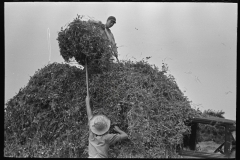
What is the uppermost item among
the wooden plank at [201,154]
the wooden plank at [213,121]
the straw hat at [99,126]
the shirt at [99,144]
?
the straw hat at [99,126]

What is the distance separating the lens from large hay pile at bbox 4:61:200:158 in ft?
15.8

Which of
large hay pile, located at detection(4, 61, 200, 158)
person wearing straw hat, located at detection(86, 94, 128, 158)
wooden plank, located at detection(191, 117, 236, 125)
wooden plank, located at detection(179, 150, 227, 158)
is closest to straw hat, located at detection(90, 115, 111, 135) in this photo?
person wearing straw hat, located at detection(86, 94, 128, 158)

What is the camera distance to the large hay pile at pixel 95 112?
4823 mm

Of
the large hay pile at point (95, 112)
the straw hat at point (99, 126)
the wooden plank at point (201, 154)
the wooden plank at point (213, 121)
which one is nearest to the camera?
the straw hat at point (99, 126)

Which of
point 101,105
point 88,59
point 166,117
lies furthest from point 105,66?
point 166,117

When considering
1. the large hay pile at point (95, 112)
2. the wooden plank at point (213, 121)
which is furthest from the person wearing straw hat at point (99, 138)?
the wooden plank at point (213, 121)

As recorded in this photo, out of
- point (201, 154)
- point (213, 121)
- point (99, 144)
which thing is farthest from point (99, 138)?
point (213, 121)

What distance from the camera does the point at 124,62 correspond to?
6152 millimetres

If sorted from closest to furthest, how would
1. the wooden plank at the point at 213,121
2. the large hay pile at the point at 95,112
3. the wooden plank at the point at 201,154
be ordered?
the wooden plank at the point at 201,154, the large hay pile at the point at 95,112, the wooden plank at the point at 213,121

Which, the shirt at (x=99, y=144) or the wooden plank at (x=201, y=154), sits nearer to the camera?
the shirt at (x=99, y=144)

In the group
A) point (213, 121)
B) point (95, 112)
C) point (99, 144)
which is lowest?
point (99, 144)

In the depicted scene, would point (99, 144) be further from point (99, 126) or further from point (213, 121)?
point (213, 121)

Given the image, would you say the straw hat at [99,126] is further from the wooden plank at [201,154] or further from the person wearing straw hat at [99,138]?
the wooden plank at [201,154]

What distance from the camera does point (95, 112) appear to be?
509 centimetres
